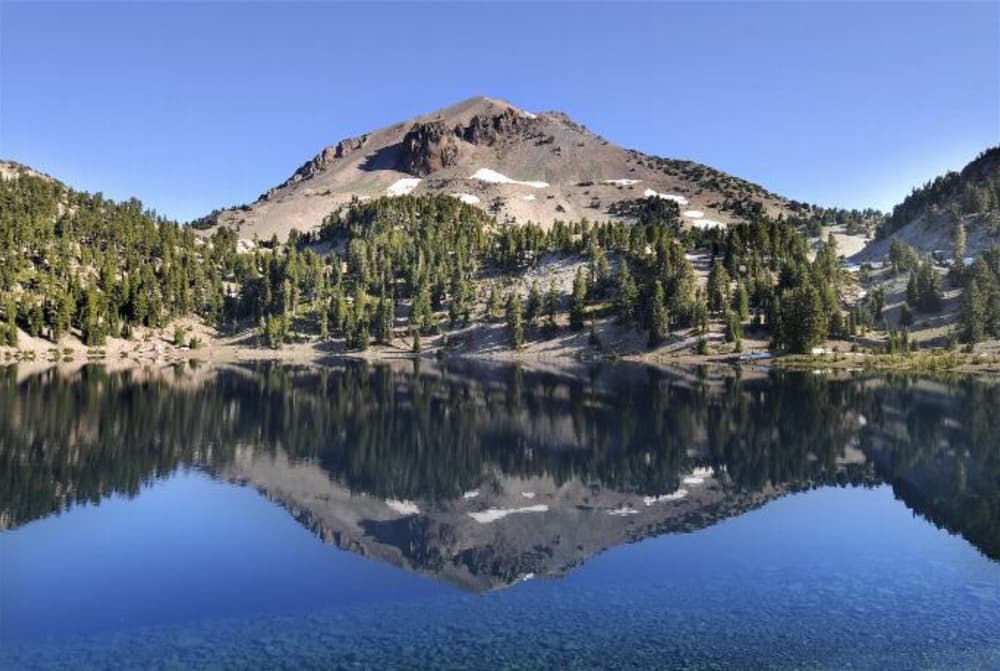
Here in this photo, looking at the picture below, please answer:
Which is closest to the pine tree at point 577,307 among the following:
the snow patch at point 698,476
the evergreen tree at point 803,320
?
the evergreen tree at point 803,320

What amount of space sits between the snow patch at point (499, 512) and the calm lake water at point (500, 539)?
7.7 inches

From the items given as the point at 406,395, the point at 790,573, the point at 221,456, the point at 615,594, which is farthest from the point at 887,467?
the point at 406,395

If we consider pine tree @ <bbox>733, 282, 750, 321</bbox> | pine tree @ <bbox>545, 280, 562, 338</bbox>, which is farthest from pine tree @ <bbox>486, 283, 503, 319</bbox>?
pine tree @ <bbox>733, 282, 750, 321</bbox>

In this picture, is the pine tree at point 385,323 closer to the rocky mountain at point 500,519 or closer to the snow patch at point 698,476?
the rocky mountain at point 500,519

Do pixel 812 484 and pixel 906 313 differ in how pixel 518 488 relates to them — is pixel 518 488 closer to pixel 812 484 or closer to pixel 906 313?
pixel 812 484

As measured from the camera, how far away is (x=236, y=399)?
90.2m

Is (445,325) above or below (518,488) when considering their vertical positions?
above

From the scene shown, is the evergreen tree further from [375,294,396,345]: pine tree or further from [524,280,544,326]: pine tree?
[375,294,396,345]: pine tree

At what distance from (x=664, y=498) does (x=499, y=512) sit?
414 inches

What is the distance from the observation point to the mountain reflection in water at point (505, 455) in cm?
3772

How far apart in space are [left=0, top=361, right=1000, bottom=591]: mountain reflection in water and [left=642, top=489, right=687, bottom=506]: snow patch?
0.18 meters

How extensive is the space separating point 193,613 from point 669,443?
141 feet

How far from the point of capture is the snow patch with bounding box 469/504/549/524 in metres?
39.4

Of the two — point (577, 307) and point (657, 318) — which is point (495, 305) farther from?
point (657, 318)
